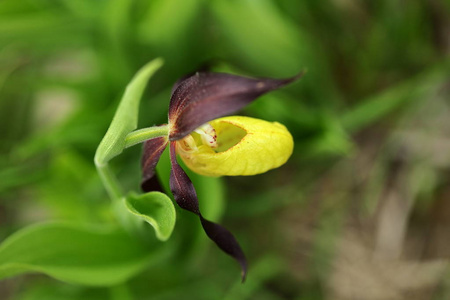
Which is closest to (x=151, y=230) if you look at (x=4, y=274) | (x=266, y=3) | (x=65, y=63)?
(x=4, y=274)

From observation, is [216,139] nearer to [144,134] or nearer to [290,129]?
[144,134]

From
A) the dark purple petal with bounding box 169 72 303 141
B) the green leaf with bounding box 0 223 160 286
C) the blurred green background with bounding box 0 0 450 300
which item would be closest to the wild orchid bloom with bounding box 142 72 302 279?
the dark purple petal with bounding box 169 72 303 141

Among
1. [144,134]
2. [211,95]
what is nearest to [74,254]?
[144,134]

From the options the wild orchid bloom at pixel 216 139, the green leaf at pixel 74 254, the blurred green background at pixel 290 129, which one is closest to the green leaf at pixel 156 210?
the wild orchid bloom at pixel 216 139

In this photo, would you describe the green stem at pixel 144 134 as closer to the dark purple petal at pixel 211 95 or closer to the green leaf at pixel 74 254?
the dark purple petal at pixel 211 95

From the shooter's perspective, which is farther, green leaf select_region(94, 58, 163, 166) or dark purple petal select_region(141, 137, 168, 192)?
dark purple petal select_region(141, 137, 168, 192)

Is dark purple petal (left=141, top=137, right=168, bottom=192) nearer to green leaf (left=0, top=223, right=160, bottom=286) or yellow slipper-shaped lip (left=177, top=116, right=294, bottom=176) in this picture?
yellow slipper-shaped lip (left=177, top=116, right=294, bottom=176)
